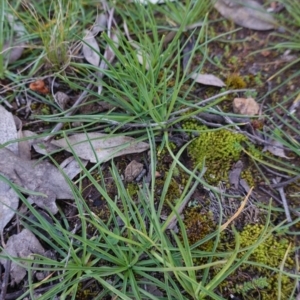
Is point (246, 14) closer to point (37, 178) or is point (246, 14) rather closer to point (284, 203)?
point (284, 203)

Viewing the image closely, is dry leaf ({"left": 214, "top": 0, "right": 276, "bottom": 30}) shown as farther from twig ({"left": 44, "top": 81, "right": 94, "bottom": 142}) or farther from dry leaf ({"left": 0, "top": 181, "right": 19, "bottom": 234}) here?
dry leaf ({"left": 0, "top": 181, "right": 19, "bottom": 234})

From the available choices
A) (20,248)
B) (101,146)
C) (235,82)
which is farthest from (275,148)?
(20,248)

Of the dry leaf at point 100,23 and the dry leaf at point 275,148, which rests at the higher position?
the dry leaf at point 100,23

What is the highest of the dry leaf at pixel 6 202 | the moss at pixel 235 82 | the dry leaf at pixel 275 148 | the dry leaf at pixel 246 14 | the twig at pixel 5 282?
the dry leaf at pixel 246 14

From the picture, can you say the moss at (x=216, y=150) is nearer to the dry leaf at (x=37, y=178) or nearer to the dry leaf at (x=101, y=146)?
the dry leaf at (x=101, y=146)

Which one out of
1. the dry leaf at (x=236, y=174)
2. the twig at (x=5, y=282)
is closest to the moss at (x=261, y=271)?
the dry leaf at (x=236, y=174)

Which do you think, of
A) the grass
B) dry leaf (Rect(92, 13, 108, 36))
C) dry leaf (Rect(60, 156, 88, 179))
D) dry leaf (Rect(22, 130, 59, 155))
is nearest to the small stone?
the grass
